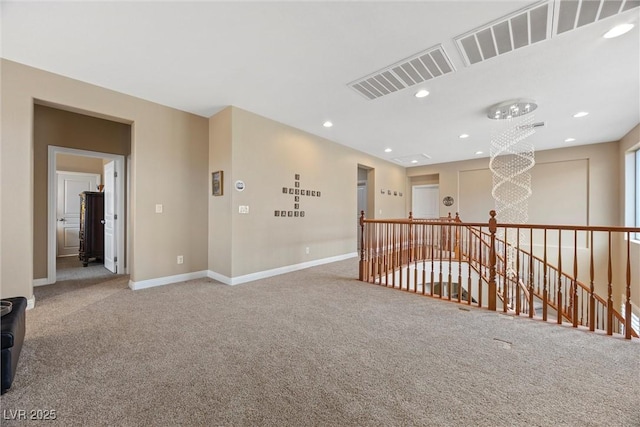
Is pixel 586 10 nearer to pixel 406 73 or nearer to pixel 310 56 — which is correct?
pixel 406 73

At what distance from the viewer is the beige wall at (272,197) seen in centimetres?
404

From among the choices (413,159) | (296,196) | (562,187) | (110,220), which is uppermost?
(413,159)

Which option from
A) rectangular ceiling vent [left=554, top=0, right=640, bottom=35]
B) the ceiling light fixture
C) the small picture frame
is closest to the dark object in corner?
the small picture frame

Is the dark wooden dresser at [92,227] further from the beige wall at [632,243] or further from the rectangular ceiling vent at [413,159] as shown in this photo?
the beige wall at [632,243]

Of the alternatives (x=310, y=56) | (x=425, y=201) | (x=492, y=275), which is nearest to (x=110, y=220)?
(x=310, y=56)

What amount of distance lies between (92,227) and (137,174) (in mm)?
2695

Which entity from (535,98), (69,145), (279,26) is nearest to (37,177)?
(69,145)

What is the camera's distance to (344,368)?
6.03ft

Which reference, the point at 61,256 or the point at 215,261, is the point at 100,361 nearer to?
the point at 215,261

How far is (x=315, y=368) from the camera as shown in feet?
6.04

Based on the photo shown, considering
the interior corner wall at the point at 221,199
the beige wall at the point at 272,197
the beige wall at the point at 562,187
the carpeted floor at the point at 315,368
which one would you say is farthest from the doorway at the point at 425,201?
the interior corner wall at the point at 221,199

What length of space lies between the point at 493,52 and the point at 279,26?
2.13m

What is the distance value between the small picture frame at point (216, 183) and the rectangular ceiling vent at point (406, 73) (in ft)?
8.09

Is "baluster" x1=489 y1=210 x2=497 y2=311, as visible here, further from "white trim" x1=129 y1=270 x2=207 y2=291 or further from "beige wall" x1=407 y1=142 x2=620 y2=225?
"beige wall" x1=407 y1=142 x2=620 y2=225
